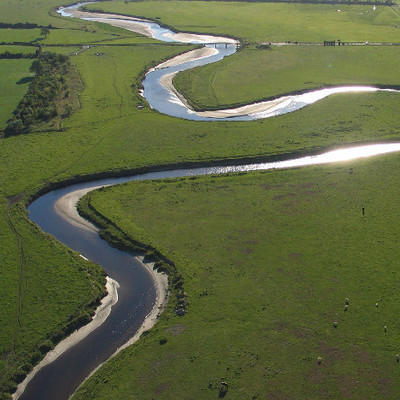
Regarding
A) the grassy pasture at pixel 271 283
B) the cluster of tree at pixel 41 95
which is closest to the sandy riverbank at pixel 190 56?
the cluster of tree at pixel 41 95

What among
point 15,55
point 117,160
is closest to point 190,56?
point 15,55

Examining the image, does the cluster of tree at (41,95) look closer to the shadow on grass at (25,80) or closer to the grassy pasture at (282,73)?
the shadow on grass at (25,80)

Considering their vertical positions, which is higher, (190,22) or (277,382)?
(190,22)

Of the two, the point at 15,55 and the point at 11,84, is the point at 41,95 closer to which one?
the point at 11,84

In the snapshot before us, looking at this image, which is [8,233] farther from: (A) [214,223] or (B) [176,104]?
(B) [176,104]

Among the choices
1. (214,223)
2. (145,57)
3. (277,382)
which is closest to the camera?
(277,382)

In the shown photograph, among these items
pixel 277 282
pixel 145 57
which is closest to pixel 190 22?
pixel 145 57

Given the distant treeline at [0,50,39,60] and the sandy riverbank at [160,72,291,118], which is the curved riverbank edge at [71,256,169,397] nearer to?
the sandy riverbank at [160,72,291,118]
